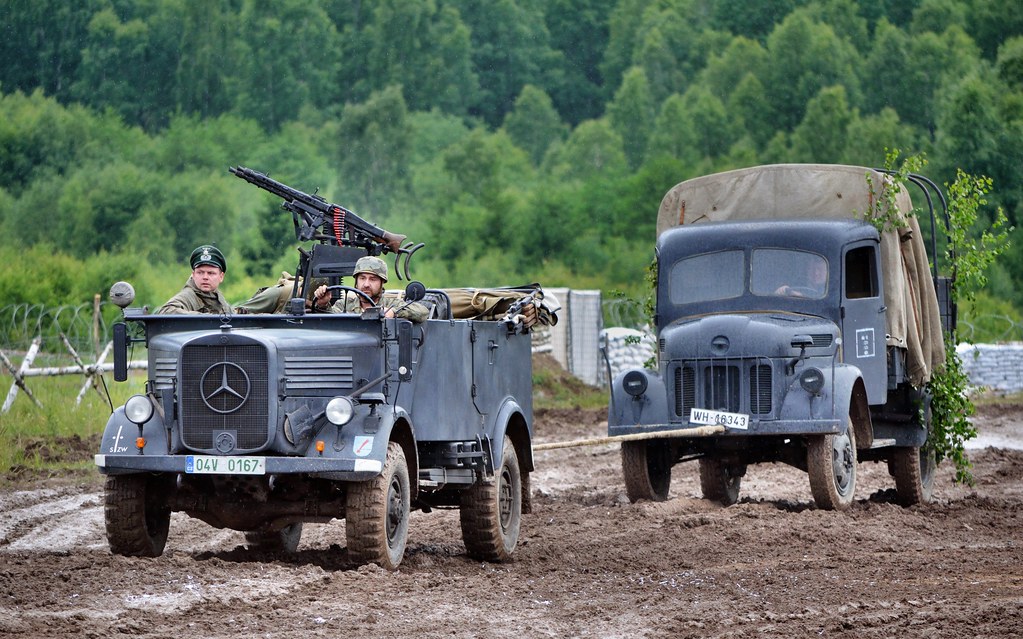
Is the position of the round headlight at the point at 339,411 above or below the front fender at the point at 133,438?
above

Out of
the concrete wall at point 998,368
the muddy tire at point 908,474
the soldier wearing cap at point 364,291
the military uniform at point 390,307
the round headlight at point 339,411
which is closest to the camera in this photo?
the round headlight at point 339,411

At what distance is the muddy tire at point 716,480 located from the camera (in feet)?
47.8

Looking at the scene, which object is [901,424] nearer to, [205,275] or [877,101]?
[205,275]

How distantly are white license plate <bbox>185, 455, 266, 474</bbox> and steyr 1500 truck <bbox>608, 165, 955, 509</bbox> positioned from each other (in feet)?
16.9

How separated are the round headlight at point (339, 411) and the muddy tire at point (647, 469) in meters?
5.60

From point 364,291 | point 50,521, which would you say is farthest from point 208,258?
point 50,521

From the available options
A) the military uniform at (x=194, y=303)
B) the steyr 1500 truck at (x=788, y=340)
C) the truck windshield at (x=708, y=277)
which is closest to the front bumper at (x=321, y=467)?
the military uniform at (x=194, y=303)

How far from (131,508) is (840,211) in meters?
7.67

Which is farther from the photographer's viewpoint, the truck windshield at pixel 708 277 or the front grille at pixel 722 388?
the truck windshield at pixel 708 277

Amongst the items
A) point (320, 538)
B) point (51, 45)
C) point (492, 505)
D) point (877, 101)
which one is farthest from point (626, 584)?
point (877, 101)

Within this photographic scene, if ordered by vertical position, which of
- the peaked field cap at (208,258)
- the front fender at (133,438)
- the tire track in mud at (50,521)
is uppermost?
the peaked field cap at (208,258)

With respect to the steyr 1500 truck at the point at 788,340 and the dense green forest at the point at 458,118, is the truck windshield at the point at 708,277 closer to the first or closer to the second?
the steyr 1500 truck at the point at 788,340

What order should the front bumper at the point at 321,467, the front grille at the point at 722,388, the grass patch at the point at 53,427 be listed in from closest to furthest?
the front bumper at the point at 321,467 < the front grille at the point at 722,388 < the grass patch at the point at 53,427

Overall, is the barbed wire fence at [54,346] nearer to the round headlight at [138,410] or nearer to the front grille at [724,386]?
the round headlight at [138,410]
